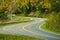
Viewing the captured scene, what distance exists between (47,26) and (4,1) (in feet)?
66.4

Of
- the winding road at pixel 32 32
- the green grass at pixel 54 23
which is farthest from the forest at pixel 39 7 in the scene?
the winding road at pixel 32 32

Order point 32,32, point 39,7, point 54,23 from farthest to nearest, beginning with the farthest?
point 39,7
point 54,23
point 32,32

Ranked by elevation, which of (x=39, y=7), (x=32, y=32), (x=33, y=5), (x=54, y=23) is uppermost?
(x=33, y=5)

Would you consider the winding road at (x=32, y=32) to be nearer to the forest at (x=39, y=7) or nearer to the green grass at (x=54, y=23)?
the green grass at (x=54, y=23)

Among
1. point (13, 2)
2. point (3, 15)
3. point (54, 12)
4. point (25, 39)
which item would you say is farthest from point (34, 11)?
point (13, 2)

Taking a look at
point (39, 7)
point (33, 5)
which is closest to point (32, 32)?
point (39, 7)

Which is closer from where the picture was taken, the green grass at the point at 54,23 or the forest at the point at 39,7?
the forest at the point at 39,7

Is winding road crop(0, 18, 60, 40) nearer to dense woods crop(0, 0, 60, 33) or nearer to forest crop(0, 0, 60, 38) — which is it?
forest crop(0, 0, 60, 38)

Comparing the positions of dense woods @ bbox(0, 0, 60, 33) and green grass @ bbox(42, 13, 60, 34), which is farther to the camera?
green grass @ bbox(42, 13, 60, 34)

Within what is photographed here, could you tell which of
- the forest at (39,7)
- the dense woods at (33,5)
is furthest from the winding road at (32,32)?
the dense woods at (33,5)

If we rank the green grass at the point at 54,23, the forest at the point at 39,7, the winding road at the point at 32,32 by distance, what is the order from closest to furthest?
the forest at the point at 39,7, the winding road at the point at 32,32, the green grass at the point at 54,23

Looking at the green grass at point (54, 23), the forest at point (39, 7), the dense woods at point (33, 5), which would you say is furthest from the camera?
the green grass at point (54, 23)

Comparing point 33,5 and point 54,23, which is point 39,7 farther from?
point 33,5

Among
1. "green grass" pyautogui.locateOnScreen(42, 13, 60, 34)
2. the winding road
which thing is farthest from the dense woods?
the winding road
